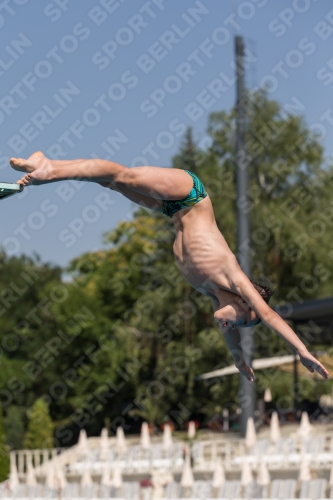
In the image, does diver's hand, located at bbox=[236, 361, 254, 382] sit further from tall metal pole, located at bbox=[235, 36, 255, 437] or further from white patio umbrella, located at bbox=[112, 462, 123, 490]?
tall metal pole, located at bbox=[235, 36, 255, 437]

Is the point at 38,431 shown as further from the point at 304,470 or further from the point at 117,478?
the point at 304,470

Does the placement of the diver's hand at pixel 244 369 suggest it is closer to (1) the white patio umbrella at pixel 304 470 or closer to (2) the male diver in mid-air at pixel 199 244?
(2) the male diver in mid-air at pixel 199 244

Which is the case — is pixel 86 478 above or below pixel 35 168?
below

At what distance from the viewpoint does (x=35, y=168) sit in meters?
5.49

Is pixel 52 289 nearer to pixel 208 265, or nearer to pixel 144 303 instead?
pixel 144 303

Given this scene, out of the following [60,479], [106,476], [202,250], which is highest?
[202,250]

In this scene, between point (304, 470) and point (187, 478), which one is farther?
A: point (187, 478)

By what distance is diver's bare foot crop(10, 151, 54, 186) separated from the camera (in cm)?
544

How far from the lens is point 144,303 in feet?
106

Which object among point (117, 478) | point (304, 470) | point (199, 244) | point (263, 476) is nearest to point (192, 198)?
point (199, 244)

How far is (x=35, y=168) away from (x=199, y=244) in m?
1.15

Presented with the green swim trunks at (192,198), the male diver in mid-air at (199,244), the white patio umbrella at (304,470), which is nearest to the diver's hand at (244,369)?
the male diver in mid-air at (199,244)

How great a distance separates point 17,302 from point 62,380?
8.50 m

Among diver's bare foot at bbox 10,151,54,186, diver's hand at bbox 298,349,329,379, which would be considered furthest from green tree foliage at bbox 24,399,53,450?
diver's bare foot at bbox 10,151,54,186
